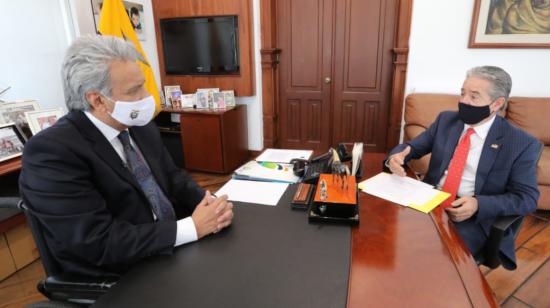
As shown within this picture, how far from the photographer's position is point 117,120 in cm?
103

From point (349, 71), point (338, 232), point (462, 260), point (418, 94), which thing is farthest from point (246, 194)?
point (349, 71)

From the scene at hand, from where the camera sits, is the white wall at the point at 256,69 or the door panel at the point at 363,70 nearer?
the door panel at the point at 363,70

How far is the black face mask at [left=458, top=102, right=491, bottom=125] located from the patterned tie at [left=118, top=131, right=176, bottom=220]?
124cm

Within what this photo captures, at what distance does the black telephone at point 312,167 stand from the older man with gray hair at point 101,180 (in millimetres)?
404

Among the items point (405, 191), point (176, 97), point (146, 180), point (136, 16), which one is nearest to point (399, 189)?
point (405, 191)

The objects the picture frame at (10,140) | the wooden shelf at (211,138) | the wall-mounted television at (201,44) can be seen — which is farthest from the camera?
the wall-mounted television at (201,44)

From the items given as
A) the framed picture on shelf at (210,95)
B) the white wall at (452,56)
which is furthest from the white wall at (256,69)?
the white wall at (452,56)

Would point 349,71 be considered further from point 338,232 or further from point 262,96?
point 338,232

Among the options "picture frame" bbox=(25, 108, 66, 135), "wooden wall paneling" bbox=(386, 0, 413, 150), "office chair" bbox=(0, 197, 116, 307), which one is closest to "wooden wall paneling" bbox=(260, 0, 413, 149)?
"wooden wall paneling" bbox=(386, 0, 413, 150)

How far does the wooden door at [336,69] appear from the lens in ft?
10.8

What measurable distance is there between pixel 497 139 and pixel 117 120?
4.61ft

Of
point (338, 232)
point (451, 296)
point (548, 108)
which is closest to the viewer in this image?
point (451, 296)

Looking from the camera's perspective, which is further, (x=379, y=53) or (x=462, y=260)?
(x=379, y=53)

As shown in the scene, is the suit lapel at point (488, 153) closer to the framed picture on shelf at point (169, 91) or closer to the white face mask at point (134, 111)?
the white face mask at point (134, 111)
